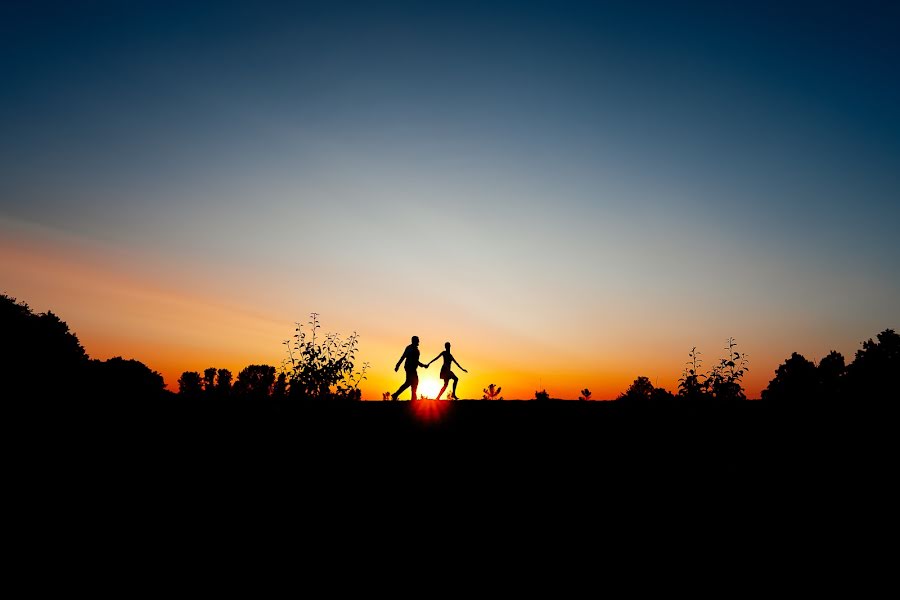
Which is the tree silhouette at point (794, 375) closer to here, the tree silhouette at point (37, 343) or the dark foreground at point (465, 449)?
the dark foreground at point (465, 449)

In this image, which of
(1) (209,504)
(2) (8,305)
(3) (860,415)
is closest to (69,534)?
(1) (209,504)

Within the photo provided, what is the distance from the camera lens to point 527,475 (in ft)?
29.0

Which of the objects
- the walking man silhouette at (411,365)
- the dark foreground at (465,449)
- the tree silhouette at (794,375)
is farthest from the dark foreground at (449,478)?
the tree silhouette at (794,375)

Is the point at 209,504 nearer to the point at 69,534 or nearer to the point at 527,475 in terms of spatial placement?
the point at 69,534

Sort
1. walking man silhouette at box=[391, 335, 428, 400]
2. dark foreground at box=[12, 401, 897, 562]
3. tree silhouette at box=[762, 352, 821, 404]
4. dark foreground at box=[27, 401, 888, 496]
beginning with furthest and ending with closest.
→ tree silhouette at box=[762, 352, 821, 404], walking man silhouette at box=[391, 335, 428, 400], dark foreground at box=[27, 401, 888, 496], dark foreground at box=[12, 401, 897, 562]

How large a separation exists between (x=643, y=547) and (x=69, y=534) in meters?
8.85

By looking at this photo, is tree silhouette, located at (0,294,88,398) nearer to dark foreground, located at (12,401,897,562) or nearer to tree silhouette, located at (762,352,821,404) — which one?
dark foreground, located at (12,401,897,562)

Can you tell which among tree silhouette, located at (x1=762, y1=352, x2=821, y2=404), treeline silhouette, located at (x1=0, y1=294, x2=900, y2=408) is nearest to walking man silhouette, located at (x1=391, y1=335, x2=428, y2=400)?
treeline silhouette, located at (x1=0, y1=294, x2=900, y2=408)

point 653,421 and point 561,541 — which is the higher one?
point 653,421

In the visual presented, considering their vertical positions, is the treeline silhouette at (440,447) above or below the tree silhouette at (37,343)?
below

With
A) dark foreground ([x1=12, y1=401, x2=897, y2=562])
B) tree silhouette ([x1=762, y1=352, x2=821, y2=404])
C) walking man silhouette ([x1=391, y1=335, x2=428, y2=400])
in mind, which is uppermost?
tree silhouette ([x1=762, y1=352, x2=821, y2=404])

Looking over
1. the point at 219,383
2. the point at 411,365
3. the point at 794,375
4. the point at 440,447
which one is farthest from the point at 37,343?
the point at 794,375

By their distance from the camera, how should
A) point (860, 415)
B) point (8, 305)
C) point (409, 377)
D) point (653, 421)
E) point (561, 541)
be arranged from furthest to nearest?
point (8, 305) → point (409, 377) → point (653, 421) → point (860, 415) → point (561, 541)

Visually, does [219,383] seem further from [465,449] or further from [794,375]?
[794,375]
